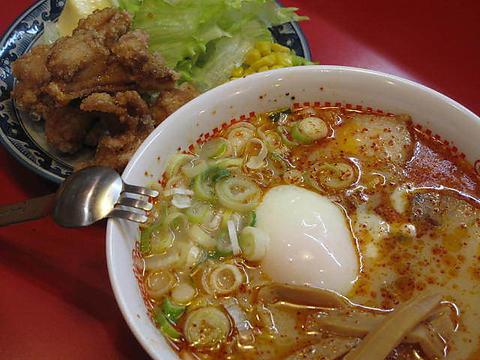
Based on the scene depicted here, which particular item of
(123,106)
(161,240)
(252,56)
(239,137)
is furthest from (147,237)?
(252,56)

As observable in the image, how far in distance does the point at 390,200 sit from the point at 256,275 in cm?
53

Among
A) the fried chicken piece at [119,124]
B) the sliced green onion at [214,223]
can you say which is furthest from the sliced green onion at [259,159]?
the fried chicken piece at [119,124]

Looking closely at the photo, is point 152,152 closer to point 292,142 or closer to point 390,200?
point 292,142

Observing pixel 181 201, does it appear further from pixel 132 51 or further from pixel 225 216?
pixel 132 51

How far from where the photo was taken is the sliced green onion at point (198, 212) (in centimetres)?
179

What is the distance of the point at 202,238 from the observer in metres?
1.75

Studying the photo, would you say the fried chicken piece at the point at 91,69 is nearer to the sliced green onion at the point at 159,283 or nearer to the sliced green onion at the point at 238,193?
the sliced green onion at the point at 238,193

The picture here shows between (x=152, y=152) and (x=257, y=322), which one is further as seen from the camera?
(x=152, y=152)

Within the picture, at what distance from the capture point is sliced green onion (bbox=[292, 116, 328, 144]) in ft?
6.47

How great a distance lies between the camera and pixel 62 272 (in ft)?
7.32

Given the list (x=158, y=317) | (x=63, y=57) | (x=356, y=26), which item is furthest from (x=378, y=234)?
(x=356, y=26)

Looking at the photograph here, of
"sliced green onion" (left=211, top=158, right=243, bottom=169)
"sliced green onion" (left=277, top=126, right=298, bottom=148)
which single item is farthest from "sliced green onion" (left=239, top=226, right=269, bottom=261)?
"sliced green onion" (left=277, top=126, right=298, bottom=148)

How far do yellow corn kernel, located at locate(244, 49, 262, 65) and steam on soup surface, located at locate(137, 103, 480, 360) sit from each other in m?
1.10

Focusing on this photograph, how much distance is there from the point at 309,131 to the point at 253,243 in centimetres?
49
